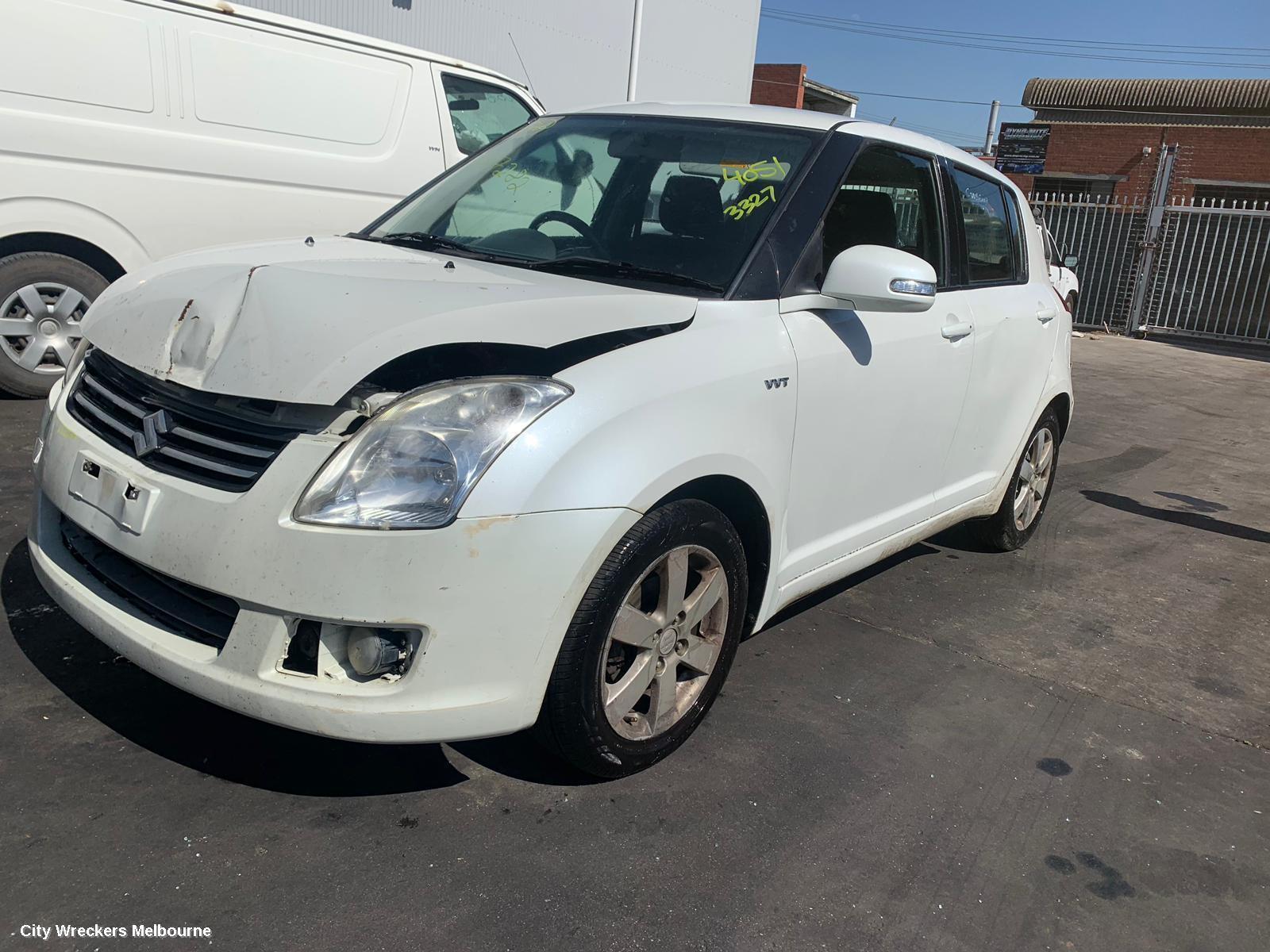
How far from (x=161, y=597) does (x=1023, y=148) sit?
2754 cm

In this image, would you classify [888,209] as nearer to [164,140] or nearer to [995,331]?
[995,331]

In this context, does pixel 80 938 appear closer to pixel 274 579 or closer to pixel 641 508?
pixel 274 579

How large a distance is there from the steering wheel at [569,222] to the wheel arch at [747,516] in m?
0.96

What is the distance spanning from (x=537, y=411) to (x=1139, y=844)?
1906 millimetres

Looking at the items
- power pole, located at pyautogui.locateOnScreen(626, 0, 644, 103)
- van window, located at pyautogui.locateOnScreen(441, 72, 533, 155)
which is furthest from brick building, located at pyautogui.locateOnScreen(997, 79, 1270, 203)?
van window, located at pyautogui.locateOnScreen(441, 72, 533, 155)

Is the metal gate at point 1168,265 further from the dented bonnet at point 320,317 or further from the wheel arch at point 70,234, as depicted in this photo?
the dented bonnet at point 320,317

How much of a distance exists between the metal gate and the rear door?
12.1 meters

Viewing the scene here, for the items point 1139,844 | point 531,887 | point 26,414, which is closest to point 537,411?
point 531,887

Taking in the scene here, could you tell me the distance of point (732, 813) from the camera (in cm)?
257

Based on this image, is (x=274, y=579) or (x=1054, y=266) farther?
(x=1054, y=266)

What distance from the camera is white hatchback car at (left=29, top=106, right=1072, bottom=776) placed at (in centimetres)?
212

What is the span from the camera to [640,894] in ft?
7.34
